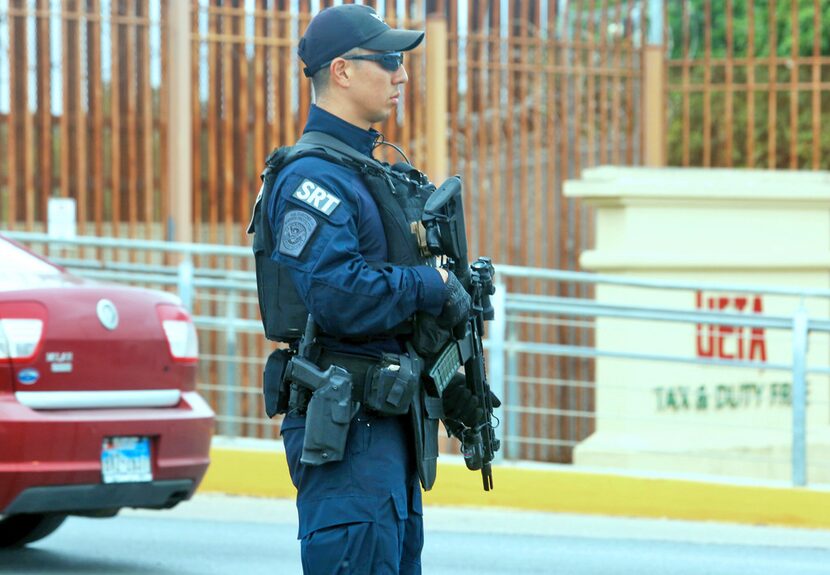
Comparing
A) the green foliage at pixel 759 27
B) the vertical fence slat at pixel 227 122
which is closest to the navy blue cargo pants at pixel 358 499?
the vertical fence slat at pixel 227 122

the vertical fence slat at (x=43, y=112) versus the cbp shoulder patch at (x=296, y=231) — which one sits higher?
the vertical fence slat at (x=43, y=112)

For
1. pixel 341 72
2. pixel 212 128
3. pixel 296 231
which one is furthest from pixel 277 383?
pixel 212 128

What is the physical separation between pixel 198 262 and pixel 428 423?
26.6ft

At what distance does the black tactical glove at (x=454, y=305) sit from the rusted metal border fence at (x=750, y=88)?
29.6 feet

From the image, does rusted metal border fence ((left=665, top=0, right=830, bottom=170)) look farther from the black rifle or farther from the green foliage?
the black rifle

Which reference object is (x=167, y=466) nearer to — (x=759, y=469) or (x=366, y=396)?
(x=366, y=396)

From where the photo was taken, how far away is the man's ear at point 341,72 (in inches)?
164

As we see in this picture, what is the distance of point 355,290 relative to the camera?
13.0ft

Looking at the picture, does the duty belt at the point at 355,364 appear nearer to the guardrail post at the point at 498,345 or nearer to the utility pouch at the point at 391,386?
the utility pouch at the point at 391,386

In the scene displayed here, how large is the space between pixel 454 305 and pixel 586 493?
5.00 metres

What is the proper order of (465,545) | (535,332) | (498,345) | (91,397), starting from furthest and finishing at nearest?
(535,332), (498,345), (465,545), (91,397)

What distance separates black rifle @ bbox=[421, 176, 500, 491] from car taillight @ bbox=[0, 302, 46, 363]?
7.43 feet

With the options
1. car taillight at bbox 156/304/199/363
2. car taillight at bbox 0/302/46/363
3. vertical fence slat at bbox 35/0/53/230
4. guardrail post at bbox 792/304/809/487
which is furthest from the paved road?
vertical fence slat at bbox 35/0/53/230

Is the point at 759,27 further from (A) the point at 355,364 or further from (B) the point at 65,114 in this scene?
(A) the point at 355,364
